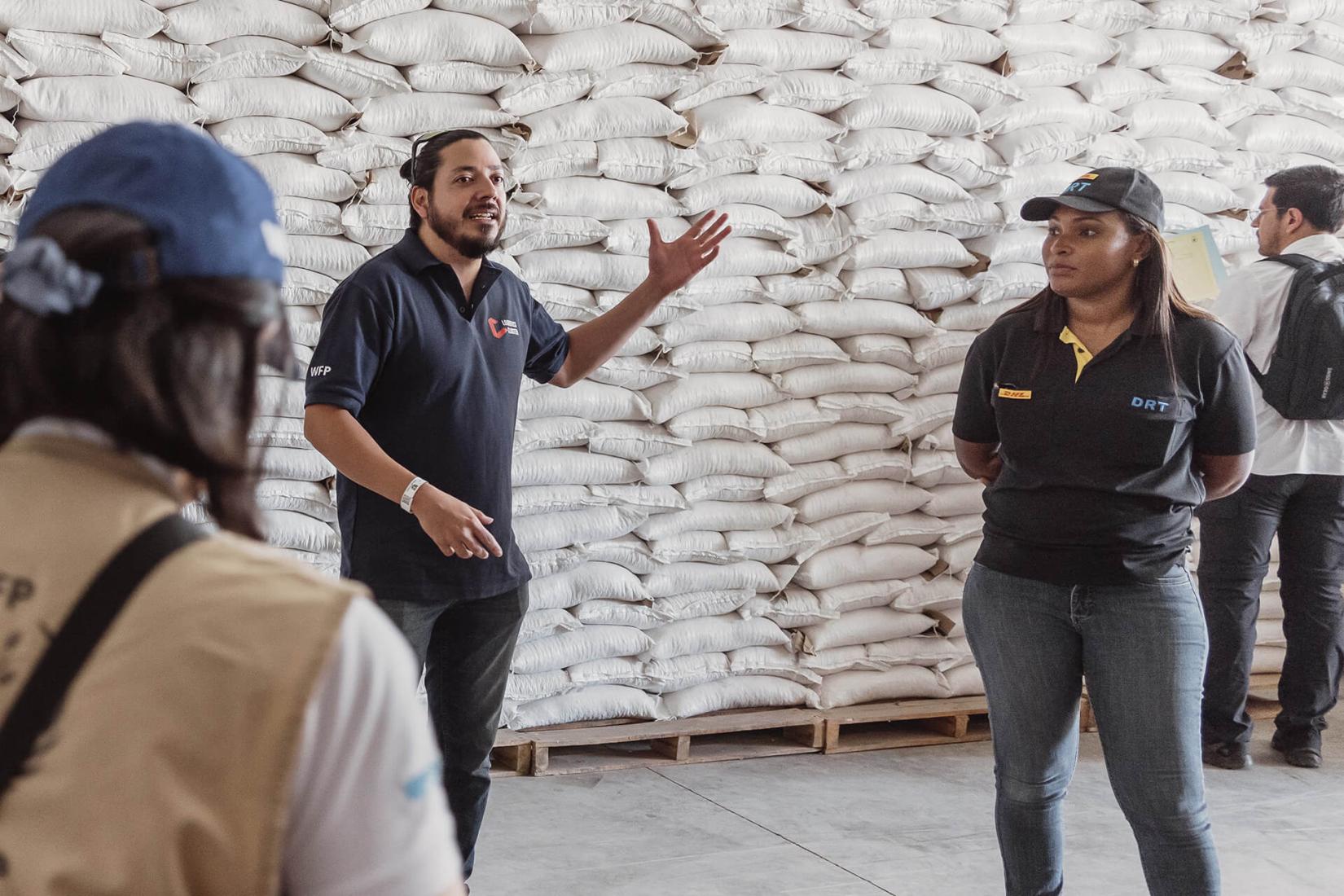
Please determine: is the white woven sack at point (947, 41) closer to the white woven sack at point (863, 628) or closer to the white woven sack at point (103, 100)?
the white woven sack at point (863, 628)

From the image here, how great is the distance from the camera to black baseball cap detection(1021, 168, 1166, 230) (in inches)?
102

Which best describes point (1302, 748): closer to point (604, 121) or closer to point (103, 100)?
point (604, 121)

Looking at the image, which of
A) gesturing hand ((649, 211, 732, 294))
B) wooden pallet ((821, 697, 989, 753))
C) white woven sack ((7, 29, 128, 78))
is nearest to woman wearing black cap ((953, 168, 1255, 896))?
gesturing hand ((649, 211, 732, 294))

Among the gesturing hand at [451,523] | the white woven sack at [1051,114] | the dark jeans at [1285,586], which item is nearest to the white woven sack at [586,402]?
the gesturing hand at [451,523]

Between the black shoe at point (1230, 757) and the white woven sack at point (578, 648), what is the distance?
6.13ft

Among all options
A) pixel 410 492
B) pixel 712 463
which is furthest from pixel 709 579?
pixel 410 492

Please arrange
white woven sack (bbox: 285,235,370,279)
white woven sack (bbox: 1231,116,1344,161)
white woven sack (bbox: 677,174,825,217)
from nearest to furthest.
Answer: white woven sack (bbox: 285,235,370,279) < white woven sack (bbox: 677,174,825,217) < white woven sack (bbox: 1231,116,1344,161)

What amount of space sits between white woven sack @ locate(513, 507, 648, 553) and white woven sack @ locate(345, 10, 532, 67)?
1.30 meters

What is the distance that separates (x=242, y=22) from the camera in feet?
11.1

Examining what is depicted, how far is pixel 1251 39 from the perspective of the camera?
4.74m

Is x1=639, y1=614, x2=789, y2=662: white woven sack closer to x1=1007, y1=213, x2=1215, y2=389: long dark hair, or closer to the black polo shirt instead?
the black polo shirt

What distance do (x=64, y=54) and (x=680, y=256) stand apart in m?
1.57

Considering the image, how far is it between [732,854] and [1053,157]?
8.24 ft

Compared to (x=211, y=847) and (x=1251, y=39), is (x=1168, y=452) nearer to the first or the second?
(x=211, y=847)
